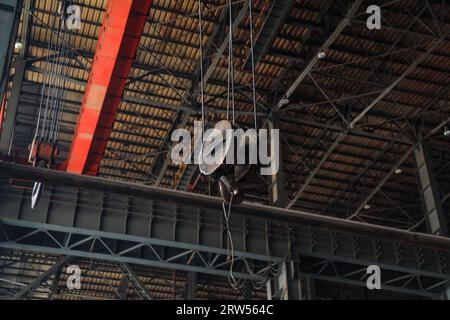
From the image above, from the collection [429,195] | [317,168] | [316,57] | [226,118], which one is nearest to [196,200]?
[226,118]

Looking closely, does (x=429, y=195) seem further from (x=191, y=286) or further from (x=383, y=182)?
(x=191, y=286)

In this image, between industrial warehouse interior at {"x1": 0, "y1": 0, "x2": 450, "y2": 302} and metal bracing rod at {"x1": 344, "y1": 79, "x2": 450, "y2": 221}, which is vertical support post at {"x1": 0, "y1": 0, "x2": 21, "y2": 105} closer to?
industrial warehouse interior at {"x1": 0, "y1": 0, "x2": 450, "y2": 302}

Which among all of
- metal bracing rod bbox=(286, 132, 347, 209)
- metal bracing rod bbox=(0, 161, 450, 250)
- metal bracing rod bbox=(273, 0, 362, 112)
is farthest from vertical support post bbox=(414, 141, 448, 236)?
metal bracing rod bbox=(0, 161, 450, 250)

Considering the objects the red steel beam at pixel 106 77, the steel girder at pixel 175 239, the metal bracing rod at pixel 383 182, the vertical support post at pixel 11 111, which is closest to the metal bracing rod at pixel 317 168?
the metal bracing rod at pixel 383 182

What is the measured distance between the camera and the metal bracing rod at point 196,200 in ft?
26.1

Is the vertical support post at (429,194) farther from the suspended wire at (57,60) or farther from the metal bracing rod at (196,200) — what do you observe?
the suspended wire at (57,60)

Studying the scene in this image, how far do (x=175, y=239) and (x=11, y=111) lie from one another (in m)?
6.84

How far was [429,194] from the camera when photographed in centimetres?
2100

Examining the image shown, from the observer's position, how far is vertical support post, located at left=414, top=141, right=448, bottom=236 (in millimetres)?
20148

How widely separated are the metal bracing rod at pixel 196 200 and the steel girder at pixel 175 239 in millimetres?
8396

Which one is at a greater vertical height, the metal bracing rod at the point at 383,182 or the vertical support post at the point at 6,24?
the metal bracing rod at the point at 383,182

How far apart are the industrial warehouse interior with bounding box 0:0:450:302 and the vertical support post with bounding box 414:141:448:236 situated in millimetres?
55

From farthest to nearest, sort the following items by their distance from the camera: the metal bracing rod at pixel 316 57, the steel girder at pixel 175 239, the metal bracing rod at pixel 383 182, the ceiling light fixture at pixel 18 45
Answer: the metal bracing rod at pixel 383 182 → the ceiling light fixture at pixel 18 45 → the steel girder at pixel 175 239 → the metal bracing rod at pixel 316 57

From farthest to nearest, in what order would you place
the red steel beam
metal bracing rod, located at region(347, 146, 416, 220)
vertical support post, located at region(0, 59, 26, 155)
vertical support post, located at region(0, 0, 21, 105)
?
metal bracing rod, located at region(347, 146, 416, 220)
vertical support post, located at region(0, 59, 26, 155)
the red steel beam
vertical support post, located at region(0, 0, 21, 105)
